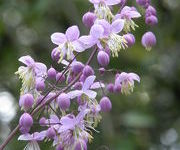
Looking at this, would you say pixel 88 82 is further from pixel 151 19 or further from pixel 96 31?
pixel 151 19

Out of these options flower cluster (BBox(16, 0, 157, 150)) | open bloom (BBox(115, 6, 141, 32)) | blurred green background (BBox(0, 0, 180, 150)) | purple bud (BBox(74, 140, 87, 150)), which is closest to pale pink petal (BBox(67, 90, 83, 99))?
flower cluster (BBox(16, 0, 157, 150))

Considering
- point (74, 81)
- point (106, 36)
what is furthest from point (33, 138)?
point (106, 36)

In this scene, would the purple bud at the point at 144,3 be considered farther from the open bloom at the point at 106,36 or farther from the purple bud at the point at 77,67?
the purple bud at the point at 77,67

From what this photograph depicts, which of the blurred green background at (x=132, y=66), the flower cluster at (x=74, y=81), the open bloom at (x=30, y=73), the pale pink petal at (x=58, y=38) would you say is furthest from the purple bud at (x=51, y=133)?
the blurred green background at (x=132, y=66)

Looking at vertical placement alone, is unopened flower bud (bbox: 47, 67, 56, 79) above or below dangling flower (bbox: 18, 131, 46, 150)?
above

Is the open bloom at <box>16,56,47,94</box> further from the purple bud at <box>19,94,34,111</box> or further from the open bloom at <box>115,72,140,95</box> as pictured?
the open bloom at <box>115,72,140,95</box>

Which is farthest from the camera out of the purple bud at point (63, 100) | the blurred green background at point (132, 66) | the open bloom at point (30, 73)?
the blurred green background at point (132, 66)

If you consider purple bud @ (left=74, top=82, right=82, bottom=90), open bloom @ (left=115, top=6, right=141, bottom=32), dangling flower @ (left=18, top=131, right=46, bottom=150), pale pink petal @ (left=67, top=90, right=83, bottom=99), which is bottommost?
dangling flower @ (left=18, top=131, right=46, bottom=150)
